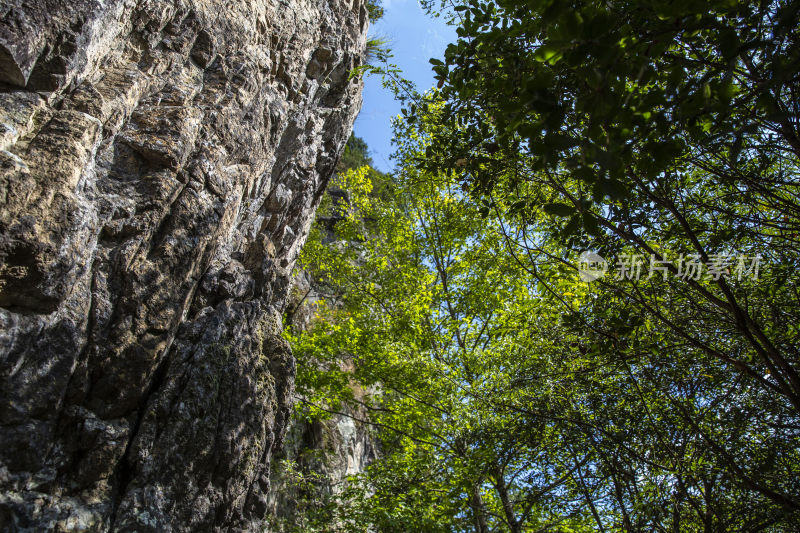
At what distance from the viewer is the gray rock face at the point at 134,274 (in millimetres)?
4414

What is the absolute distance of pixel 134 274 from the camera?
18.0 feet

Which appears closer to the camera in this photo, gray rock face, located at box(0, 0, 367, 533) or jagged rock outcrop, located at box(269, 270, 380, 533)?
gray rock face, located at box(0, 0, 367, 533)

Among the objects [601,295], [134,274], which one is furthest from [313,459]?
[601,295]

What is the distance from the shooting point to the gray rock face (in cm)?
441

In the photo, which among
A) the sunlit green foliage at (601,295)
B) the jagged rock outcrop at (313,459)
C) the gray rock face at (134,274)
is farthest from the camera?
the jagged rock outcrop at (313,459)

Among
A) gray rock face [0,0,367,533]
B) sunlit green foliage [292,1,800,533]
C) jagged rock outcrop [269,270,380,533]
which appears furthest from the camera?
jagged rock outcrop [269,270,380,533]

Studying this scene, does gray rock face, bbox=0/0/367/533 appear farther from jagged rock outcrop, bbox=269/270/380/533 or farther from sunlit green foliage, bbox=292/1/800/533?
sunlit green foliage, bbox=292/1/800/533

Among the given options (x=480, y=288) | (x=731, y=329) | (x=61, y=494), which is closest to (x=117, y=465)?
(x=61, y=494)

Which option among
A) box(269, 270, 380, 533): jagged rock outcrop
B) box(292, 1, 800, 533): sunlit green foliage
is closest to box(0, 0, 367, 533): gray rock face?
box(269, 270, 380, 533): jagged rock outcrop

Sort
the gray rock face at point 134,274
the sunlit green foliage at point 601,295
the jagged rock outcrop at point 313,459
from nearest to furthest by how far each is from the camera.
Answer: the sunlit green foliage at point 601,295, the gray rock face at point 134,274, the jagged rock outcrop at point 313,459

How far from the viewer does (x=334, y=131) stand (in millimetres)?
11812

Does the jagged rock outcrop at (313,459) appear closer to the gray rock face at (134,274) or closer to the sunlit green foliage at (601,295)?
the sunlit green foliage at (601,295)

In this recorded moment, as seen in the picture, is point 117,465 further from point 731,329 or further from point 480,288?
point 480,288

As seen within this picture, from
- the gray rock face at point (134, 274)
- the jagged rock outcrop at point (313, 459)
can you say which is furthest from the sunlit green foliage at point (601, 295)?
the gray rock face at point (134, 274)
